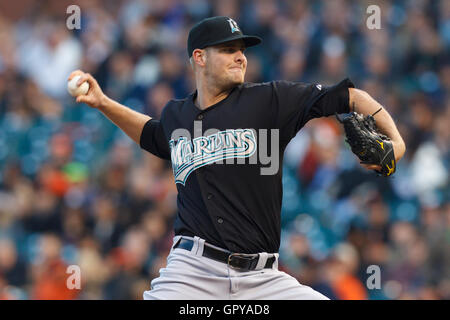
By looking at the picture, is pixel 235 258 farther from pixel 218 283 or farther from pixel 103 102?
pixel 103 102

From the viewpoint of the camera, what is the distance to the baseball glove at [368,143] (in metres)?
3.34

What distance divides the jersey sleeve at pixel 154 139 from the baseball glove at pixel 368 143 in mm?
1116

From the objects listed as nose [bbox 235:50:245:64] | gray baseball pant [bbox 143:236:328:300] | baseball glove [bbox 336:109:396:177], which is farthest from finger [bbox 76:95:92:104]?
baseball glove [bbox 336:109:396:177]

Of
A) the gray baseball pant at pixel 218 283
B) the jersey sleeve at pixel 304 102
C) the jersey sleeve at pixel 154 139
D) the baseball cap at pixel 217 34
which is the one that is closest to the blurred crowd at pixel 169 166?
the jersey sleeve at pixel 154 139

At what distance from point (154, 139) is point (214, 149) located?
0.58m

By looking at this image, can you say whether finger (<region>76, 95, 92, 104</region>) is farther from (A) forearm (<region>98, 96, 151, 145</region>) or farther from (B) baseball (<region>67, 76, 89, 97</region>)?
(A) forearm (<region>98, 96, 151, 145</region>)

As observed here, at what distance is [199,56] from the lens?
12.7 feet

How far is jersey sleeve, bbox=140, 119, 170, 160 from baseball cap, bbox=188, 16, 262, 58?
20.3 inches

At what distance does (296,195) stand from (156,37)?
122 inches

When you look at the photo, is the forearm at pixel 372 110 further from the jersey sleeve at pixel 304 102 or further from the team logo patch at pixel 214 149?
the team logo patch at pixel 214 149

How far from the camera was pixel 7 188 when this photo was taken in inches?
316

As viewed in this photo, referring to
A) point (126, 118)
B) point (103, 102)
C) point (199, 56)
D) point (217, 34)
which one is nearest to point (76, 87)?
point (103, 102)
